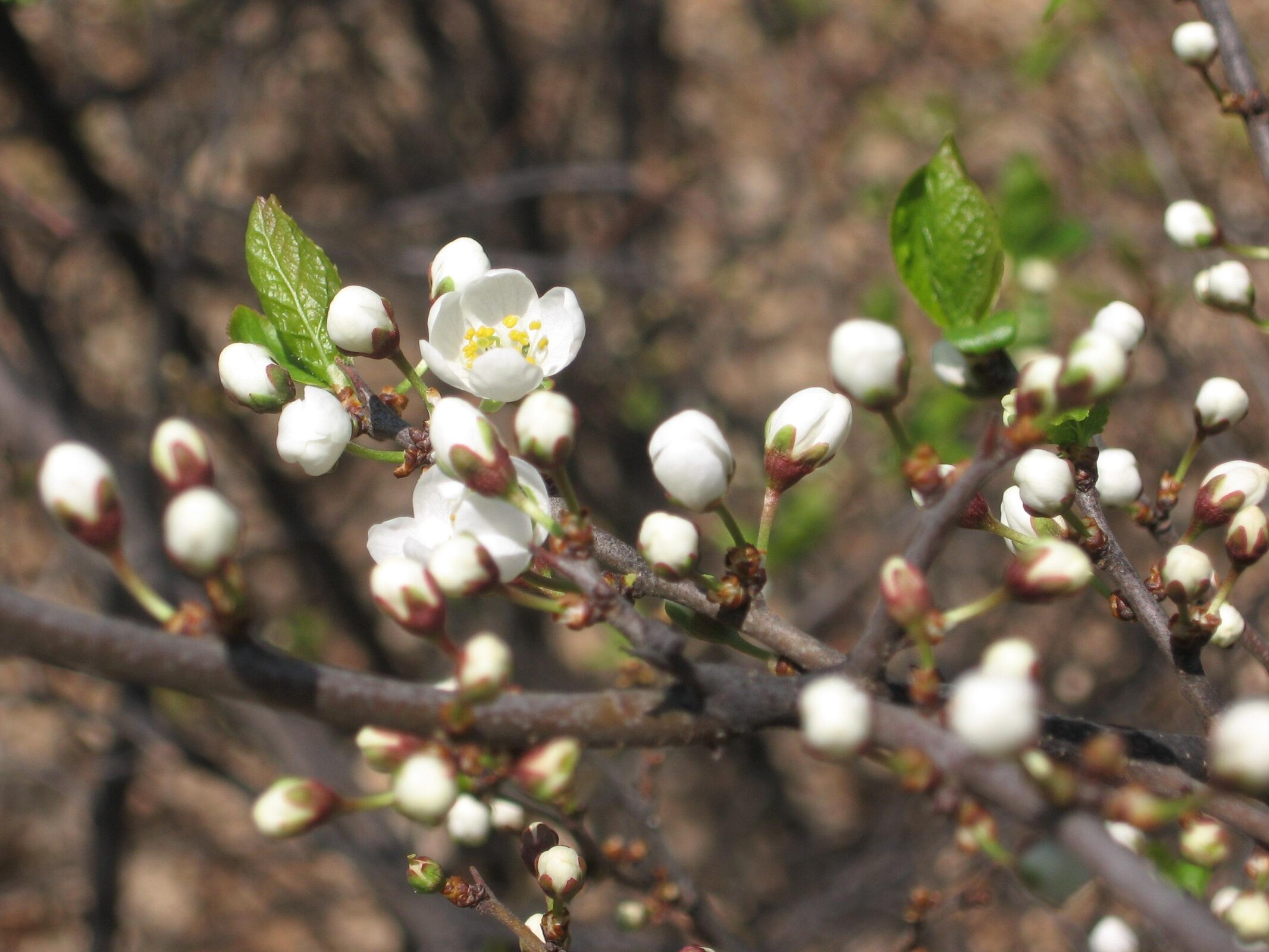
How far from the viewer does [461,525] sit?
96cm

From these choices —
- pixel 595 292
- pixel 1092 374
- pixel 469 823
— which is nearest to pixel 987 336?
pixel 1092 374

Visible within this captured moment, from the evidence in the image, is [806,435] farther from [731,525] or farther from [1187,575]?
[1187,575]

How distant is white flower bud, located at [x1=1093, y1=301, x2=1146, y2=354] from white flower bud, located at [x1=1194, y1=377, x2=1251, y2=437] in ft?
0.63

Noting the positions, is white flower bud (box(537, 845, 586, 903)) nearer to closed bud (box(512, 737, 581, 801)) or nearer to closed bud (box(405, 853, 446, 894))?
closed bud (box(405, 853, 446, 894))

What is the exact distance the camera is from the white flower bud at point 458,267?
118 centimetres

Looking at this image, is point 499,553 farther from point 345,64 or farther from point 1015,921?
point 345,64

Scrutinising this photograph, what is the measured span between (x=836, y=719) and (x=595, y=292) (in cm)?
396

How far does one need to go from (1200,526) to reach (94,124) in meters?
4.68

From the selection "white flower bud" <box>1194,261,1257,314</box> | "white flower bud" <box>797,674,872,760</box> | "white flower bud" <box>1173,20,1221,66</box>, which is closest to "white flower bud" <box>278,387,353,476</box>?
"white flower bud" <box>797,674,872,760</box>

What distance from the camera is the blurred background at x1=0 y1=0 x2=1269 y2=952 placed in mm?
3629

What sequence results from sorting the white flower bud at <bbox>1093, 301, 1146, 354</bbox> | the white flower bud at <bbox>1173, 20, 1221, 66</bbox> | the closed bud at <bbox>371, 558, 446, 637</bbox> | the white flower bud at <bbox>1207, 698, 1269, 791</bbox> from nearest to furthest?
1. the white flower bud at <bbox>1207, 698, 1269, 791</bbox>
2. the closed bud at <bbox>371, 558, 446, 637</bbox>
3. the white flower bud at <bbox>1093, 301, 1146, 354</bbox>
4. the white flower bud at <bbox>1173, 20, 1221, 66</bbox>

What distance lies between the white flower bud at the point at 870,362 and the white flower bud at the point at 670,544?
0.21 meters

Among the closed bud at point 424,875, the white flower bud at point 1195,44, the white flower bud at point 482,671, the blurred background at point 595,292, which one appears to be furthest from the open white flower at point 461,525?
the blurred background at point 595,292

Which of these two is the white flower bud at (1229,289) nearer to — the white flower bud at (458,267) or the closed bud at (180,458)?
the white flower bud at (458,267)
